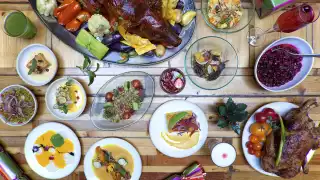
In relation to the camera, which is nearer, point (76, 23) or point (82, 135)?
point (76, 23)

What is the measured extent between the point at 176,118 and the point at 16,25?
0.83 metres

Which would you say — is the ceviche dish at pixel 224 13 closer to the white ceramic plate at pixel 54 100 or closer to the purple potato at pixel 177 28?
the purple potato at pixel 177 28

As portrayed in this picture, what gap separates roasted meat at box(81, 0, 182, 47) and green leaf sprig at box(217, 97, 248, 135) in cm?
36

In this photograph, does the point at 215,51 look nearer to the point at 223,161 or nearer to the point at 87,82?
the point at 223,161

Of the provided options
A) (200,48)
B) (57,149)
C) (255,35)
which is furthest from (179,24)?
(57,149)

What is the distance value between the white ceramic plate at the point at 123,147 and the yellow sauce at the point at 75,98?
194 millimetres

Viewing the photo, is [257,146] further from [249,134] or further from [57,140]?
[57,140]

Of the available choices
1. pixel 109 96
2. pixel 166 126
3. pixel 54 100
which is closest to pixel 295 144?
pixel 166 126

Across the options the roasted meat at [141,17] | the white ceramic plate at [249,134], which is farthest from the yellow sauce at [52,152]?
the white ceramic plate at [249,134]

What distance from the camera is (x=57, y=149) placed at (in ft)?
4.79

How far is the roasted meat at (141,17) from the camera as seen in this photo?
1.23m

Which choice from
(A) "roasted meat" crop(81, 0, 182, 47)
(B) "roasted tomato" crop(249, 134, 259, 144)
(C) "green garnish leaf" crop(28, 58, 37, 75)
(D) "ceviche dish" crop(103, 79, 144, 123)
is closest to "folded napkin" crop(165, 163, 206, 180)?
(B) "roasted tomato" crop(249, 134, 259, 144)

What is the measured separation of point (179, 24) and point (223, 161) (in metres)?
0.66

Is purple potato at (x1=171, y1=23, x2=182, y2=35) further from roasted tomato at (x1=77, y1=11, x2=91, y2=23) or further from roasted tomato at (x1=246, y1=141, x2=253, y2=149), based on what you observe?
roasted tomato at (x1=246, y1=141, x2=253, y2=149)
